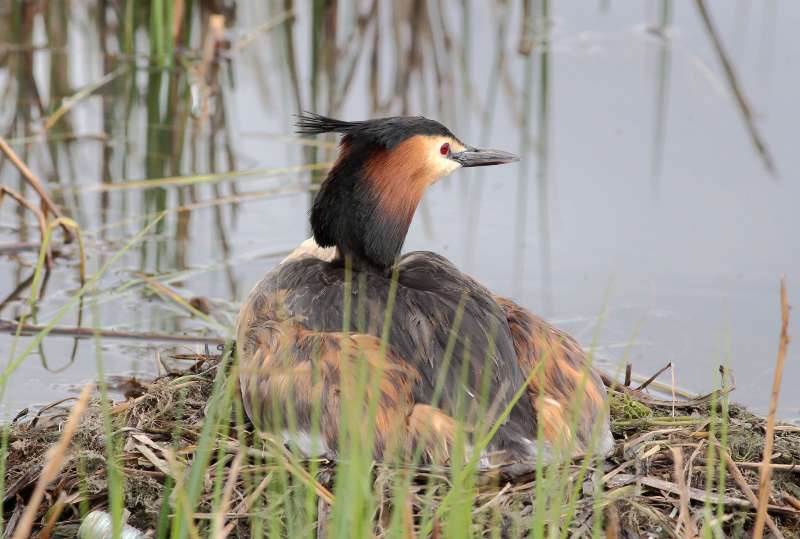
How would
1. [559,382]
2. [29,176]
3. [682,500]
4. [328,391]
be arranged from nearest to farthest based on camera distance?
[682,500]
[328,391]
[559,382]
[29,176]

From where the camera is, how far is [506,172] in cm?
743

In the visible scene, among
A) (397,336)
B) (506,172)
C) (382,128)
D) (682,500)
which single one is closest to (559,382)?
(397,336)

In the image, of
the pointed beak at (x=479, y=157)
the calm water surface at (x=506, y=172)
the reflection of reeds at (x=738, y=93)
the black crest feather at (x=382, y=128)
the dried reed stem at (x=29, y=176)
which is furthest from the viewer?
the reflection of reeds at (x=738, y=93)

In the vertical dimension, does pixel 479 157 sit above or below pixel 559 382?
above

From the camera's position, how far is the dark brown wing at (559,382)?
148 inches

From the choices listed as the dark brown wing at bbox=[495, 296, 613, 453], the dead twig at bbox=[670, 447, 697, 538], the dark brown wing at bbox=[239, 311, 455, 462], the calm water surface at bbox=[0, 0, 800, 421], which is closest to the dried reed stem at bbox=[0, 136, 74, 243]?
the calm water surface at bbox=[0, 0, 800, 421]

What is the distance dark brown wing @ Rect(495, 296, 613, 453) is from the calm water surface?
102 centimetres

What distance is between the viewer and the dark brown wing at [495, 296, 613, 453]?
3752mm

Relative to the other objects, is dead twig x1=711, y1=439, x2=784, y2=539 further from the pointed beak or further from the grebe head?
the pointed beak

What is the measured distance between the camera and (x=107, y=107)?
26.9 feet

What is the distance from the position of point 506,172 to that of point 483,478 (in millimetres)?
4075

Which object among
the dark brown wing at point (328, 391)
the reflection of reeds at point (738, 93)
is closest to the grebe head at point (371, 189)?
the dark brown wing at point (328, 391)

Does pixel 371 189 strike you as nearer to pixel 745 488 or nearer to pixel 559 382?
pixel 559 382

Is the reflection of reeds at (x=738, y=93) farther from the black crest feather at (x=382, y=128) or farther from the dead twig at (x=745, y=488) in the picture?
the dead twig at (x=745, y=488)
